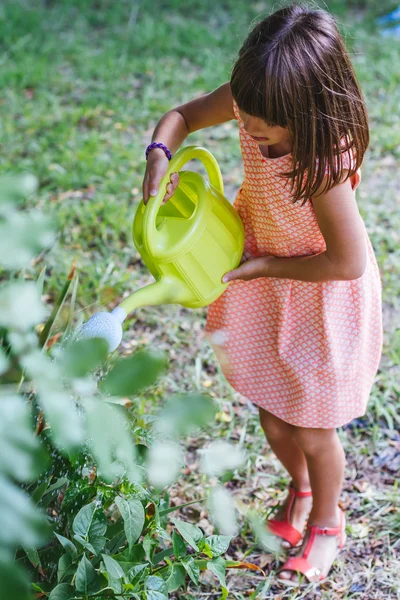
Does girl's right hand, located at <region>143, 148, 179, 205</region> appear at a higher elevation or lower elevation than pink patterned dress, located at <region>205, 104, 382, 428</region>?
higher

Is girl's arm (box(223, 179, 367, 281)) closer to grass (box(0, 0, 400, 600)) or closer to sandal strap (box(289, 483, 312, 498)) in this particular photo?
grass (box(0, 0, 400, 600))

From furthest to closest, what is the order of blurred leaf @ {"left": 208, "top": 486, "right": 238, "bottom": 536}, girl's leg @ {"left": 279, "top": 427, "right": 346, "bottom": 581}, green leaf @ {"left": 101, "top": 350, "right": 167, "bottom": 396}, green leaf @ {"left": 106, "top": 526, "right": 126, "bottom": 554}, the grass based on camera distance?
1. the grass
2. girl's leg @ {"left": 279, "top": 427, "right": 346, "bottom": 581}
3. green leaf @ {"left": 106, "top": 526, "right": 126, "bottom": 554}
4. blurred leaf @ {"left": 208, "top": 486, "right": 238, "bottom": 536}
5. green leaf @ {"left": 101, "top": 350, "right": 167, "bottom": 396}

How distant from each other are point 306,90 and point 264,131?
0.10 m

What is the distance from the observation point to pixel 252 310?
151 centimetres

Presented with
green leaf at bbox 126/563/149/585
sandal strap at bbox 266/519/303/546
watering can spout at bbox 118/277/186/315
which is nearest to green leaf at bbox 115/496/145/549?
green leaf at bbox 126/563/149/585

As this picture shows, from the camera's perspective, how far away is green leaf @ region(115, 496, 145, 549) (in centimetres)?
118

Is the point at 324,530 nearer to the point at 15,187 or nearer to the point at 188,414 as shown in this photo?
the point at 188,414

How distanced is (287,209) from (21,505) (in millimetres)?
965

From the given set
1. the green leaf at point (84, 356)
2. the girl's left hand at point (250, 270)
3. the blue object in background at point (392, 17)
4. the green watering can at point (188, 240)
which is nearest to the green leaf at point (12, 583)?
the green leaf at point (84, 356)

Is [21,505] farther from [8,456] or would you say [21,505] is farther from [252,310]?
[252,310]

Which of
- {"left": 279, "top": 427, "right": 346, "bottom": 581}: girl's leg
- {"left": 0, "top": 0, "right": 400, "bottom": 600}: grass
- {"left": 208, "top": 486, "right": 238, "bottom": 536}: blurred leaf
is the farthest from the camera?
{"left": 0, "top": 0, "right": 400, "bottom": 600}: grass

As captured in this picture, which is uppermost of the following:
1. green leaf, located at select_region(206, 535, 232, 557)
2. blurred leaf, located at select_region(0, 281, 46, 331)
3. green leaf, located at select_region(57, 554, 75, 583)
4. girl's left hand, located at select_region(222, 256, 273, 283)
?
blurred leaf, located at select_region(0, 281, 46, 331)

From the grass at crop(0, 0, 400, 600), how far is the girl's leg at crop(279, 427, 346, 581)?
0.06m

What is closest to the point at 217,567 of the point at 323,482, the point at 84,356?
the point at 323,482
